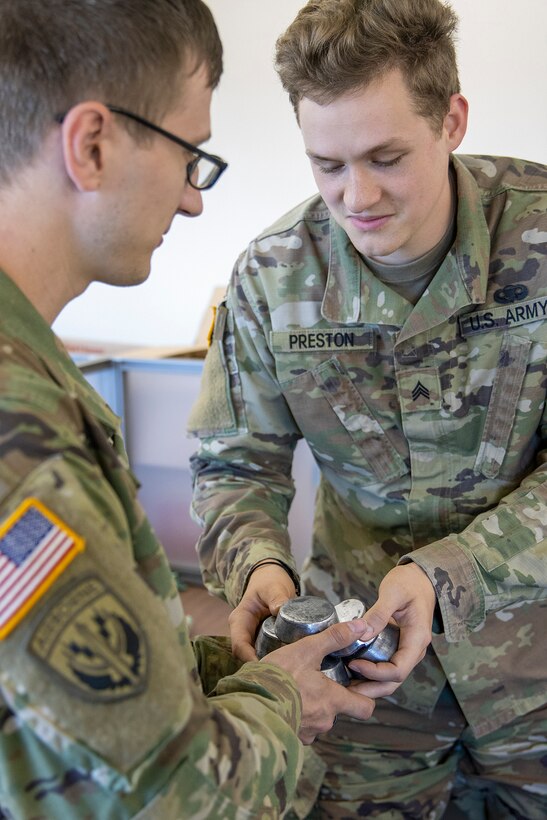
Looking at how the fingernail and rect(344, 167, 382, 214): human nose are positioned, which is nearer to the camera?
the fingernail

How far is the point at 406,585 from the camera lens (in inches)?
50.7

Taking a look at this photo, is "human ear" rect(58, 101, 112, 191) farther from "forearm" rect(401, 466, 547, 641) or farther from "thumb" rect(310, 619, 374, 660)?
"forearm" rect(401, 466, 547, 641)

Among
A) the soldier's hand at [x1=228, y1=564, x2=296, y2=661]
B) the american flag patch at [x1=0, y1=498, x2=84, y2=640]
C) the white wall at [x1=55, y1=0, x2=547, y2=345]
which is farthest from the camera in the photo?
the white wall at [x1=55, y1=0, x2=547, y2=345]

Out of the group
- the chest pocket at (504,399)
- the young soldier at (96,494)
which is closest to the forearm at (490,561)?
the chest pocket at (504,399)

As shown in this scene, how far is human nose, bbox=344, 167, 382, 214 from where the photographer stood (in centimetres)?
131

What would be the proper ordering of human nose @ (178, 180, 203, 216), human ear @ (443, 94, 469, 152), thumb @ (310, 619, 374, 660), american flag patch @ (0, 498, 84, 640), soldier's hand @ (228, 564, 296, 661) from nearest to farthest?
1. american flag patch @ (0, 498, 84, 640)
2. human nose @ (178, 180, 203, 216)
3. thumb @ (310, 619, 374, 660)
4. soldier's hand @ (228, 564, 296, 661)
5. human ear @ (443, 94, 469, 152)

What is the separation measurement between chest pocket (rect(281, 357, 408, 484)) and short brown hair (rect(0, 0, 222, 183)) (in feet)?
2.56

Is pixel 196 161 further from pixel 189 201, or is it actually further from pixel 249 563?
pixel 249 563

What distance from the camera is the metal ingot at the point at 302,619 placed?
45.0 inches

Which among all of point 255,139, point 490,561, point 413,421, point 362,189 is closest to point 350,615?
point 490,561

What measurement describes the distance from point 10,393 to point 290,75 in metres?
0.87

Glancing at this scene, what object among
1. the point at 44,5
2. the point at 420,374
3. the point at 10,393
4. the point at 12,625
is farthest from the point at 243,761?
the point at 420,374

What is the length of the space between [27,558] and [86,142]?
41 centimetres

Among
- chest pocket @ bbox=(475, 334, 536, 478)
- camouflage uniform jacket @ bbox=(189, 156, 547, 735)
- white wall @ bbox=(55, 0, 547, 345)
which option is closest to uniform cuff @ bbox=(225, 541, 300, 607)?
camouflage uniform jacket @ bbox=(189, 156, 547, 735)
